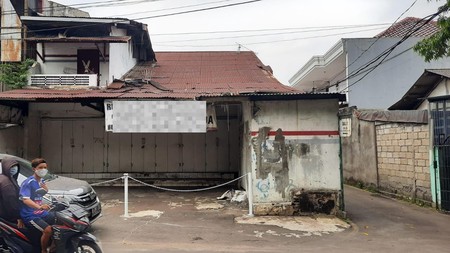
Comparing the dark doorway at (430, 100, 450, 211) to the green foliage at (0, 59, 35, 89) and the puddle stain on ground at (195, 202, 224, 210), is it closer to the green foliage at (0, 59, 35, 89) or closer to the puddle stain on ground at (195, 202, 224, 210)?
the puddle stain on ground at (195, 202, 224, 210)

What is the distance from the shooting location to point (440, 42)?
666cm

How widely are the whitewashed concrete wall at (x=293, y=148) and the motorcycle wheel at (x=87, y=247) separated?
195 inches

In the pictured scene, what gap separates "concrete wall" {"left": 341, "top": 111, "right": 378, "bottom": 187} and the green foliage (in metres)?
12.4

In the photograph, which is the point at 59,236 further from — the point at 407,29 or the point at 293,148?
the point at 407,29

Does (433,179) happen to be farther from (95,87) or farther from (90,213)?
(95,87)

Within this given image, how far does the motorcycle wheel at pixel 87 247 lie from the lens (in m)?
4.87

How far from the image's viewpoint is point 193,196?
39.9 feet

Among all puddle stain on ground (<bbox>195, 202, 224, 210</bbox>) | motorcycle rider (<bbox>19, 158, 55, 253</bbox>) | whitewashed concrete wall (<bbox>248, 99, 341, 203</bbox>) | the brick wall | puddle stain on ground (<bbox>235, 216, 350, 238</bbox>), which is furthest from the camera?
the brick wall

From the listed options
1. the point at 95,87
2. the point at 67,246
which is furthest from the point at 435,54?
the point at 95,87

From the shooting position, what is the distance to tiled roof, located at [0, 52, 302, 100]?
10.8m

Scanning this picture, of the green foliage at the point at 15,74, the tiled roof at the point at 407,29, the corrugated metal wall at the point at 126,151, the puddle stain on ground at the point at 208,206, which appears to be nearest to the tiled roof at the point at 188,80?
the green foliage at the point at 15,74

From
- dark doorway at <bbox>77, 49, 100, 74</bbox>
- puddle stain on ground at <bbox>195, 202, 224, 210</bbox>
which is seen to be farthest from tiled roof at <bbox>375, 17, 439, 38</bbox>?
dark doorway at <bbox>77, 49, 100, 74</bbox>

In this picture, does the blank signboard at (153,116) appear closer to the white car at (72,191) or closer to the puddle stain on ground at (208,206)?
the puddle stain on ground at (208,206)

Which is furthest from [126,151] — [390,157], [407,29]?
[407,29]
